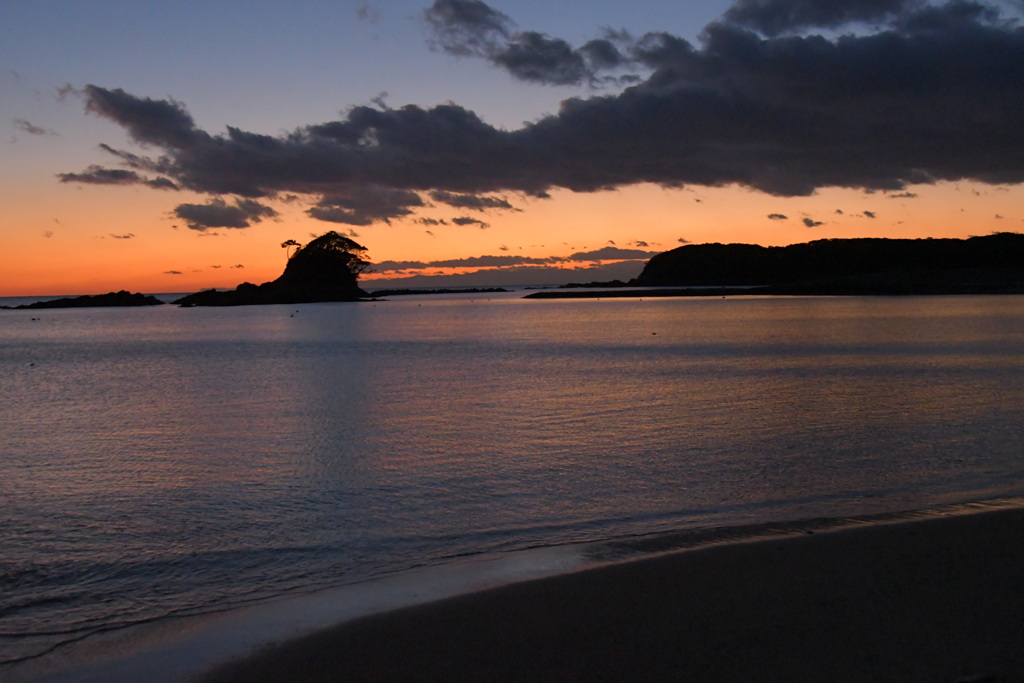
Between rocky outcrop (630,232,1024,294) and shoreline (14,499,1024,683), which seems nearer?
shoreline (14,499,1024,683)

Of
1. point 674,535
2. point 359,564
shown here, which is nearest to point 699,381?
point 674,535

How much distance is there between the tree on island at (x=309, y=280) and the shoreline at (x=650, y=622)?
133 meters

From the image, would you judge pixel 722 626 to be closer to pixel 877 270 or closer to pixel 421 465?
pixel 421 465

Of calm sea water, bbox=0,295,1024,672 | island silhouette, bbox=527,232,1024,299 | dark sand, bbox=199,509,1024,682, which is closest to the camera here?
dark sand, bbox=199,509,1024,682

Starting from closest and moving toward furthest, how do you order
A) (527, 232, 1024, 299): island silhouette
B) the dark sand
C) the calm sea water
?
the dark sand → the calm sea water → (527, 232, 1024, 299): island silhouette

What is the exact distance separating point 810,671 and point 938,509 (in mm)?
4198

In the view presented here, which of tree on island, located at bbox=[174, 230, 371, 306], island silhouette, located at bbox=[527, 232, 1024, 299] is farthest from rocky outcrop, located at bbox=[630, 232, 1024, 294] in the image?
tree on island, located at bbox=[174, 230, 371, 306]

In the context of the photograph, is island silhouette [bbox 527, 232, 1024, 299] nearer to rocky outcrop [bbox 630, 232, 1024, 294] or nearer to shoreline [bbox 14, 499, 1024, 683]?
rocky outcrop [bbox 630, 232, 1024, 294]

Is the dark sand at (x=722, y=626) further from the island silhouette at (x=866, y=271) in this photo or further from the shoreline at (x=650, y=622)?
the island silhouette at (x=866, y=271)

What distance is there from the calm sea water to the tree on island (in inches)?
4444

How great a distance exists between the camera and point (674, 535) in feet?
22.4

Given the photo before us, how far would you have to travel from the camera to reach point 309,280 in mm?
135750

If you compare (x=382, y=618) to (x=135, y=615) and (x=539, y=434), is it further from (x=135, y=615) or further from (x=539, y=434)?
(x=539, y=434)

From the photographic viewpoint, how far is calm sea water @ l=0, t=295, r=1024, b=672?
6598 mm
